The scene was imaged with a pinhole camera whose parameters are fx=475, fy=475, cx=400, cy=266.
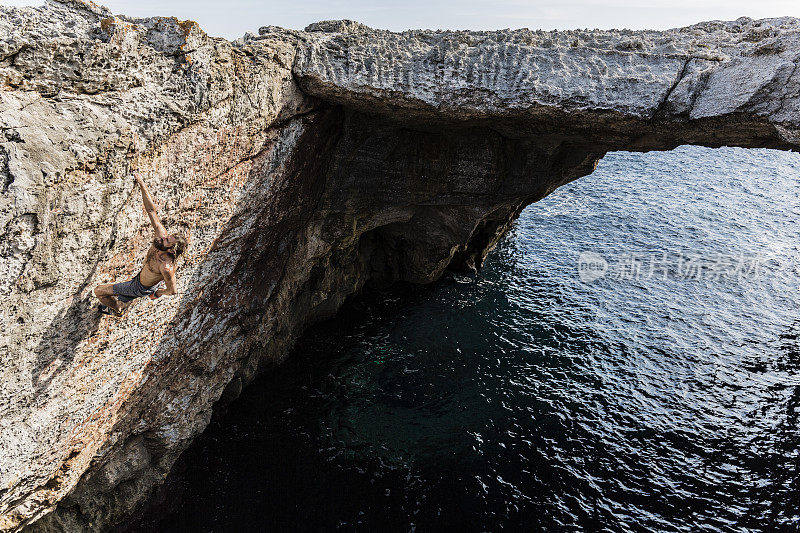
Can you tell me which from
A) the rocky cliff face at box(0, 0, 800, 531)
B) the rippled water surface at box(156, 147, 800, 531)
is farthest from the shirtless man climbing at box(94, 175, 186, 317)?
the rippled water surface at box(156, 147, 800, 531)

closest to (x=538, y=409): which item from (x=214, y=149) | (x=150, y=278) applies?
(x=150, y=278)

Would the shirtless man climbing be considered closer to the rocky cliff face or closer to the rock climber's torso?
the rock climber's torso

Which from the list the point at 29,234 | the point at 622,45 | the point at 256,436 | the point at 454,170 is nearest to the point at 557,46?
the point at 622,45

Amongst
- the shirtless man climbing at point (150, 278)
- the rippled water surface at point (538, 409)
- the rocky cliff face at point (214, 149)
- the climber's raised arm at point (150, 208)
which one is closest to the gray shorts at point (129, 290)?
the shirtless man climbing at point (150, 278)

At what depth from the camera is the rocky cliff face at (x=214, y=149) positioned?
7.26 meters

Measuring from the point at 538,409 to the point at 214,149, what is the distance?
1145cm

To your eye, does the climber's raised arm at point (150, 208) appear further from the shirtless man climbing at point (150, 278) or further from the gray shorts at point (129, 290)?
the gray shorts at point (129, 290)

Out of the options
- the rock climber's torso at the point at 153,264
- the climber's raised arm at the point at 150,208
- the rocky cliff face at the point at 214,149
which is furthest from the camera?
the rock climber's torso at the point at 153,264

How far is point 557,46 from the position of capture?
10.5 metres

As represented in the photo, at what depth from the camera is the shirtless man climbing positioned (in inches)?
317

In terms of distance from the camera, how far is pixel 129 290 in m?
8.23

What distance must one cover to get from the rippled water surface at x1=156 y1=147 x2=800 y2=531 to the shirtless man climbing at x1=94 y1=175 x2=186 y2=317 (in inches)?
239

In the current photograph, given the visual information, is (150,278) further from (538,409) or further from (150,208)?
(538,409)

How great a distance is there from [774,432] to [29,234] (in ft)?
60.4
